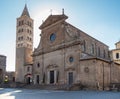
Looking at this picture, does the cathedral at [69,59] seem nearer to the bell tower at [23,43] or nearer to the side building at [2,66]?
the bell tower at [23,43]

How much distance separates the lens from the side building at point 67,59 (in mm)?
31891

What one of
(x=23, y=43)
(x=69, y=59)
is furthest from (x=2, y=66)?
(x=69, y=59)

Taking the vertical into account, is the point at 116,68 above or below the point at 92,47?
below

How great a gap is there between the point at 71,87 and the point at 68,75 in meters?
5.96

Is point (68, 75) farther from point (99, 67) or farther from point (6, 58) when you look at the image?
point (6, 58)

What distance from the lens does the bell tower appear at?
54438 millimetres

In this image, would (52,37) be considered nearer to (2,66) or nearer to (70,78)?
(70,78)

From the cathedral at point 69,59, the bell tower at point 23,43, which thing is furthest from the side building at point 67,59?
the bell tower at point 23,43

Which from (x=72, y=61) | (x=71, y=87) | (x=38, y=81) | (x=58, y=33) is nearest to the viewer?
(x=71, y=87)

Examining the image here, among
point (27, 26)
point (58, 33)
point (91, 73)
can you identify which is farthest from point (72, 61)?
point (27, 26)

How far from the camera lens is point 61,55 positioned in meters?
37.0

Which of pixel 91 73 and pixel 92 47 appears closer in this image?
pixel 91 73

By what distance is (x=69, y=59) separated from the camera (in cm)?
3531

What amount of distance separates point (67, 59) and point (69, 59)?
490mm
